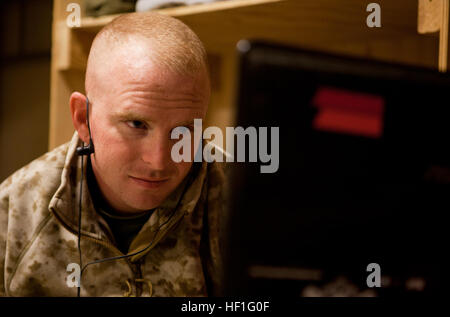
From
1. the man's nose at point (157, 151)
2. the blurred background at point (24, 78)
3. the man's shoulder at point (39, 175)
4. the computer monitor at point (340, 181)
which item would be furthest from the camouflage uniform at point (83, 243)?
the blurred background at point (24, 78)

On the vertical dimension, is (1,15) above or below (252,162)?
above

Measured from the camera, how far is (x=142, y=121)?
2.35 ft

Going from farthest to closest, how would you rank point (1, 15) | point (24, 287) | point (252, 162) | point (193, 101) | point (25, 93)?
point (1, 15), point (25, 93), point (24, 287), point (193, 101), point (252, 162)

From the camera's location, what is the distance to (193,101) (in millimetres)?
722

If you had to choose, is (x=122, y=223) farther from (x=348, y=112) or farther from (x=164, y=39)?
(x=348, y=112)

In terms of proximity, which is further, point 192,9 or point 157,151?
point 192,9

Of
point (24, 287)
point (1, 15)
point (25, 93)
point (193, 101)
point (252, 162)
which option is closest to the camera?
point (252, 162)

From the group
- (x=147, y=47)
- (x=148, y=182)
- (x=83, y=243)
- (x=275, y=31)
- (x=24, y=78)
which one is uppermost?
(x=24, y=78)

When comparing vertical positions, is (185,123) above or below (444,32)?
below

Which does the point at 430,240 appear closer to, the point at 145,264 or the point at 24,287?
the point at 145,264

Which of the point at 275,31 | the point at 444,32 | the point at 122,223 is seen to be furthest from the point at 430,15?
the point at 122,223

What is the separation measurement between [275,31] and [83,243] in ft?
2.30
